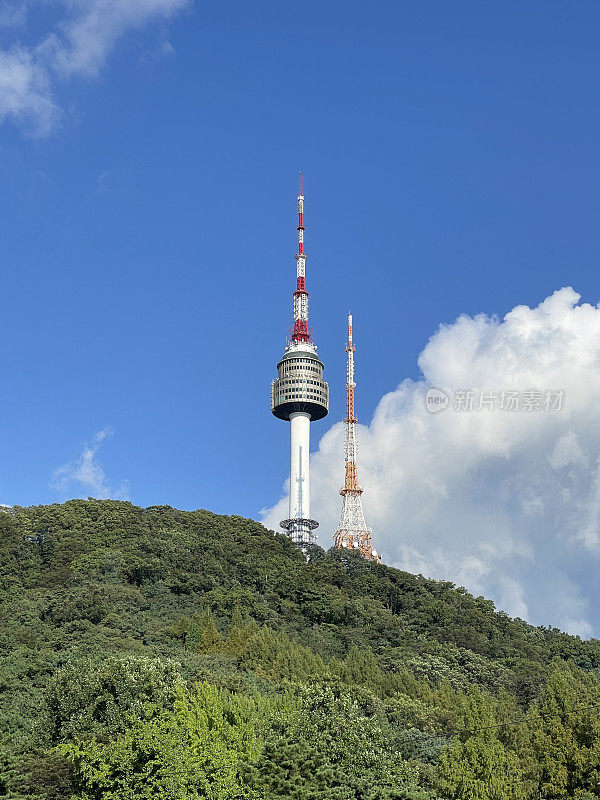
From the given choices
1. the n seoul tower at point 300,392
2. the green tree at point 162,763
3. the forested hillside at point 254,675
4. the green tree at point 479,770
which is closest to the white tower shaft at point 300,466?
the n seoul tower at point 300,392

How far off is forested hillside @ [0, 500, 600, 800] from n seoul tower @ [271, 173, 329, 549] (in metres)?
11.6

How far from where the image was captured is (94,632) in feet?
239

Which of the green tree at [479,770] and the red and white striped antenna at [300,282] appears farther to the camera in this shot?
the red and white striped antenna at [300,282]

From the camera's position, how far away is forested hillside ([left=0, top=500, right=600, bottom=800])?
3844 cm

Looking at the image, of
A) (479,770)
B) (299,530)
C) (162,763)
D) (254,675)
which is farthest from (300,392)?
(162,763)

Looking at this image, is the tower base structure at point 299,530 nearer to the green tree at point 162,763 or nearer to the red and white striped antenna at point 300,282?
the red and white striped antenna at point 300,282

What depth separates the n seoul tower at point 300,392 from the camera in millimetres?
138375

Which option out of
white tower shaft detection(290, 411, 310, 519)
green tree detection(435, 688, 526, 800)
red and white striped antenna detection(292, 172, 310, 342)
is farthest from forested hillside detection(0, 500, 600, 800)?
red and white striped antenna detection(292, 172, 310, 342)

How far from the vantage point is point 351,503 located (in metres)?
138

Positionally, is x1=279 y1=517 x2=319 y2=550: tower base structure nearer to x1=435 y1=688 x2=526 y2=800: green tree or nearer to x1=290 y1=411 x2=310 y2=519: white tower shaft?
x1=290 y1=411 x2=310 y2=519: white tower shaft

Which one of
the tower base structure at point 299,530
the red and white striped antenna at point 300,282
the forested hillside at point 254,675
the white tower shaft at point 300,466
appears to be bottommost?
the forested hillside at point 254,675

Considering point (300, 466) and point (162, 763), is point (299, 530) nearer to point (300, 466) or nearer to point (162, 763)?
point (300, 466)

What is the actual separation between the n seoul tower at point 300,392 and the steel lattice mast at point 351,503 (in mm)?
4573

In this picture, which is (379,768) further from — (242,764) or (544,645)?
(544,645)
